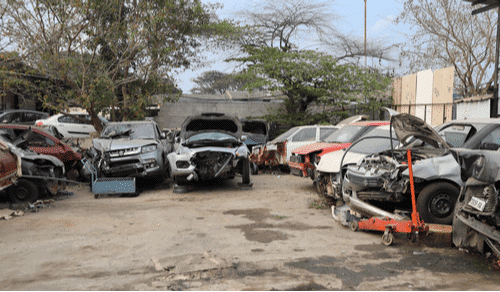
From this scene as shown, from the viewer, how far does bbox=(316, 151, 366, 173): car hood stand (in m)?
7.73

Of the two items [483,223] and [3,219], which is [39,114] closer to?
[3,219]

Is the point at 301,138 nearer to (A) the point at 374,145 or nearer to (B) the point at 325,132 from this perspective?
(B) the point at 325,132

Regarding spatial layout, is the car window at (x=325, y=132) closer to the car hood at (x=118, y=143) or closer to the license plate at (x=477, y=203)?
the car hood at (x=118, y=143)

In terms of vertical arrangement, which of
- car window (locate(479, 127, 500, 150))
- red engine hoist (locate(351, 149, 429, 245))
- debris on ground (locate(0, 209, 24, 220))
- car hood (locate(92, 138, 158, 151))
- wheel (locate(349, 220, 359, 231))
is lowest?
debris on ground (locate(0, 209, 24, 220))

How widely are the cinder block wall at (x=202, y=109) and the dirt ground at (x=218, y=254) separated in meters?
14.0

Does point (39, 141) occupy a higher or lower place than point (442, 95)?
lower

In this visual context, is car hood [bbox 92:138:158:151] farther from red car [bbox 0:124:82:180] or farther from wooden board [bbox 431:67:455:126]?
wooden board [bbox 431:67:455:126]

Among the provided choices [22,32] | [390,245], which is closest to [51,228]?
[390,245]

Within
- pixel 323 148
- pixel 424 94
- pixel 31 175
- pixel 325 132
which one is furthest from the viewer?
pixel 424 94

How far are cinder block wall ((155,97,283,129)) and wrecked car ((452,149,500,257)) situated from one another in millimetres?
18123

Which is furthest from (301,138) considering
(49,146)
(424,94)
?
(424,94)

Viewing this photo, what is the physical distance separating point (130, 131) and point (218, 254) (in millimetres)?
7442

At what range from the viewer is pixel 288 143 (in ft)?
42.9

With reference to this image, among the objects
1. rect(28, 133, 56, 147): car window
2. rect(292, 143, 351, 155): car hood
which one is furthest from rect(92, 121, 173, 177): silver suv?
rect(292, 143, 351, 155): car hood
